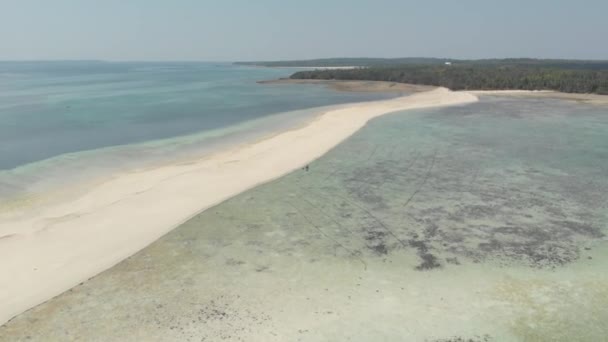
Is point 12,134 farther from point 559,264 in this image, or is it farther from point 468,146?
point 559,264

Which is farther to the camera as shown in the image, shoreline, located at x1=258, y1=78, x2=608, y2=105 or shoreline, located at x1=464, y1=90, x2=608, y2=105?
shoreline, located at x1=258, y1=78, x2=608, y2=105

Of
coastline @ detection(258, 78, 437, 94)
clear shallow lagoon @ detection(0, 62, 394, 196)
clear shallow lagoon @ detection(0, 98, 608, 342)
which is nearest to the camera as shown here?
clear shallow lagoon @ detection(0, 98, 608, 342)

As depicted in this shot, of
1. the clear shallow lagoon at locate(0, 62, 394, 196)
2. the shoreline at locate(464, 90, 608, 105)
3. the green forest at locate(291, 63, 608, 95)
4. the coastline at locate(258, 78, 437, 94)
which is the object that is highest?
the green forest at locate(291, 63, 608, 95)

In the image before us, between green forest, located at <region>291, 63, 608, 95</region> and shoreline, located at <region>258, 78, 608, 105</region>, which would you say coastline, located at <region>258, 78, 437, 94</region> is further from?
green forest, located at <region>291, 63, 608, 95</region>

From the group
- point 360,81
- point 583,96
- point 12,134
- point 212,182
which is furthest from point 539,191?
point 360,81

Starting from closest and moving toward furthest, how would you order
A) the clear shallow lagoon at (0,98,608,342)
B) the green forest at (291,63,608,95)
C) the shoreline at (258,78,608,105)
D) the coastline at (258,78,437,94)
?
the clear shallow lagoon at (0,98,608,342) < the shoreline at (258,78,608,105) < the green forest at (291,63,608,95) < the coastline at (258,78,437,94)

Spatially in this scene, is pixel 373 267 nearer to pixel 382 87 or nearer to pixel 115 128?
pixel 115 128

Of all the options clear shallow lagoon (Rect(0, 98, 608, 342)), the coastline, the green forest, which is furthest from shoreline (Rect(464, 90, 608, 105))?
clear shallow lagoon (Rect(0, 98, 608, 342))
